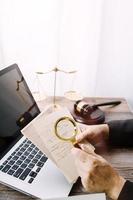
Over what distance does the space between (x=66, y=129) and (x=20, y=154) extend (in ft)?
0.53

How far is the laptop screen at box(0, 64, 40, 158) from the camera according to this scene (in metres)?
0.82

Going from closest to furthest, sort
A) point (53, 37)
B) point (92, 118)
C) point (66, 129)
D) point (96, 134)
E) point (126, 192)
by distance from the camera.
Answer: point (126, 192)
point (66, 129)
point (96, 134)
point (92, 118)
point (53, 37)

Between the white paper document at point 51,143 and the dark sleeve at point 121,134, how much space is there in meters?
0.19

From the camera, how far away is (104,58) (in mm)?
1319

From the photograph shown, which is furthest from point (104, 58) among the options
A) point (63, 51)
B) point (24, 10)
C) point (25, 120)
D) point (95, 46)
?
point (25, 120)

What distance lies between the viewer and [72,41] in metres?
1.28

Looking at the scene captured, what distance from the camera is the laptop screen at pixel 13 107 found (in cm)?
82

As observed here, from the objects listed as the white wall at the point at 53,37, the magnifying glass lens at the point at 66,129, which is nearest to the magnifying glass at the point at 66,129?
the magnifying glass lens at the point at 66,129

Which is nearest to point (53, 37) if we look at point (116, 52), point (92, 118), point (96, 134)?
point (116, 52)

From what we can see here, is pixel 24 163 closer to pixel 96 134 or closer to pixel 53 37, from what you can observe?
pixel 96 134

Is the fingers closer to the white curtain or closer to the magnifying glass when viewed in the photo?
the magnifying glass

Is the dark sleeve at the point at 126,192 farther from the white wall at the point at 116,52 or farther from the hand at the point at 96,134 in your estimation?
the white wall at the point at 116,52

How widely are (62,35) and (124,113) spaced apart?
1.56 ft

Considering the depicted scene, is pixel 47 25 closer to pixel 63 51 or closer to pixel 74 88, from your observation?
pixel 63 51
